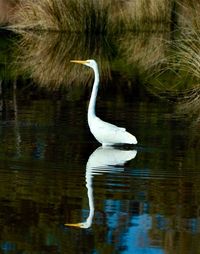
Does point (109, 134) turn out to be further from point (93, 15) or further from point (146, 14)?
point (146, 14)

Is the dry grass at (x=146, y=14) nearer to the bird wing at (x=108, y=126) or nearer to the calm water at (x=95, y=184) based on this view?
the calm water at (x=95, y=184)

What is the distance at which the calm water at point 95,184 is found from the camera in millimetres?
7312

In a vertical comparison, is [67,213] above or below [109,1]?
below

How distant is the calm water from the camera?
731 centimetres

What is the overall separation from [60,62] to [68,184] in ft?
40.6

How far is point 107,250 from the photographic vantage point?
7.09m

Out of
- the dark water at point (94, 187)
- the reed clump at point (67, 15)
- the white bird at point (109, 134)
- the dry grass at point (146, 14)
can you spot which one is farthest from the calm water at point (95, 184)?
the dry grass at point (146, 14)

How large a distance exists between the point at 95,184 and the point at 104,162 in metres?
1.26

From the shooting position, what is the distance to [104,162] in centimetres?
1046

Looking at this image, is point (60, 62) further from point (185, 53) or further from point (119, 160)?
point (119, 160)

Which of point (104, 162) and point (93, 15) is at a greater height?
point (93, 15)

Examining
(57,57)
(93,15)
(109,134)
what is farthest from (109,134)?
(93,15)

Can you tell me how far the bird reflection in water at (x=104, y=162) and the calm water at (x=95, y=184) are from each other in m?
0.01

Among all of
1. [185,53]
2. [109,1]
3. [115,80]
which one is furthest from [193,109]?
[109,1]
